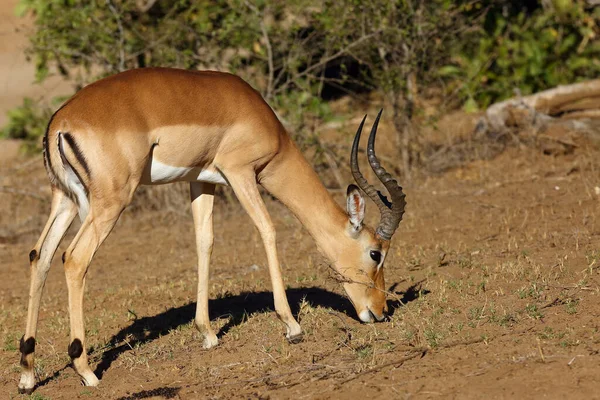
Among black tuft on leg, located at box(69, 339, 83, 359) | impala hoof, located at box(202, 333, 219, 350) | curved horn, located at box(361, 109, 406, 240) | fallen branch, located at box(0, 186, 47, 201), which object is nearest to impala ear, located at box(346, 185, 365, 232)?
curved horn, located at box(361, 109, 406, 240)

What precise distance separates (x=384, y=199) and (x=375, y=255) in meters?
0.39

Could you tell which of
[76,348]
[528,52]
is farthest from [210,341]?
[528,52]

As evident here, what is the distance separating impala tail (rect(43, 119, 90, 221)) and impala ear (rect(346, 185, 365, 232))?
1.73 metres

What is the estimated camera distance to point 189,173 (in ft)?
19.6

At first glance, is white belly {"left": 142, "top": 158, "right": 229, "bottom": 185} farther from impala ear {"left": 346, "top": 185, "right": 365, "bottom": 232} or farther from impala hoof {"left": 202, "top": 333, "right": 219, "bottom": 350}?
impala hoof {"left": 202, "top": 333, "right": 219, "bottom": 350}

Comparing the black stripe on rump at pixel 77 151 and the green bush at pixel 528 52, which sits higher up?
the black stripe on rump at pixel 77 151

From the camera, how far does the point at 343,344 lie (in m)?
5.68

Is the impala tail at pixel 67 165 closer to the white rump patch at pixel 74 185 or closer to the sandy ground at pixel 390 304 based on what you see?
the white rump patch at pixel 74 185

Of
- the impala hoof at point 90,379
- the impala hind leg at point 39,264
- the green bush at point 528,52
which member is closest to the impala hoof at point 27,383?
the impala hind leg at point 39,264

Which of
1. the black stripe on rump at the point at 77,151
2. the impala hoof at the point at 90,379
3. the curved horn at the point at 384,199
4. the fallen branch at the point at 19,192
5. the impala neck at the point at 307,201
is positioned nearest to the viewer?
the black stripe on rump at the point at 77,151

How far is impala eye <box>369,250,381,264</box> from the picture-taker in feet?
20.3

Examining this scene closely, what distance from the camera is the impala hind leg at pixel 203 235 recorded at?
6.26 meters

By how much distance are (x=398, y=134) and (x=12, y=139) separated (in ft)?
21.7

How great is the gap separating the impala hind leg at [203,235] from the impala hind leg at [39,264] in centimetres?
94
